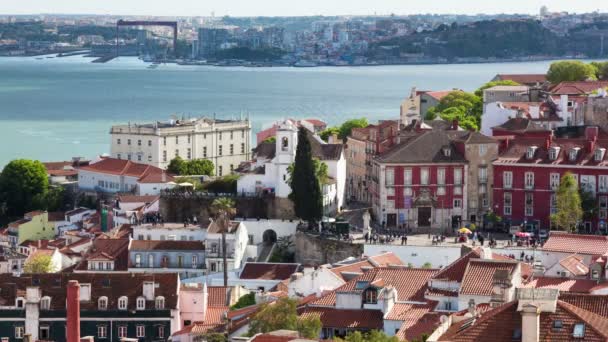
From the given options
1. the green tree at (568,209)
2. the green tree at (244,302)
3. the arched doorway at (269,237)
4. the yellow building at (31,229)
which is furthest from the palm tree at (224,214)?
the yellow building at (31,229)

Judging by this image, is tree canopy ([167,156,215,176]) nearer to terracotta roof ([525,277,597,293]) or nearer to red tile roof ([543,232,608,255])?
red tile roof ([543,232,608,255])

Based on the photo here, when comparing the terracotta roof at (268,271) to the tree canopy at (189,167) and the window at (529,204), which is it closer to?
the window at (529,204)

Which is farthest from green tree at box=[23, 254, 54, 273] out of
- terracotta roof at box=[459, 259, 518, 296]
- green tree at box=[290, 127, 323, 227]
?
terracotta roof at box=[459, 259, 518, 296]

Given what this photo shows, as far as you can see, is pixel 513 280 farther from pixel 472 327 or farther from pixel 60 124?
pixel 60 124

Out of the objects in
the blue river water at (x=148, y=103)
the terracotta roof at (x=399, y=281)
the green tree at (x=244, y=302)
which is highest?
the terracotta roof at (x=399, y=281)

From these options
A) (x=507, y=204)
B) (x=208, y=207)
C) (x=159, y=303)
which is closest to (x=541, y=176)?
(x=507, y=204)

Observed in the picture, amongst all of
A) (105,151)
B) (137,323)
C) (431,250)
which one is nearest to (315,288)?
(137,323)
